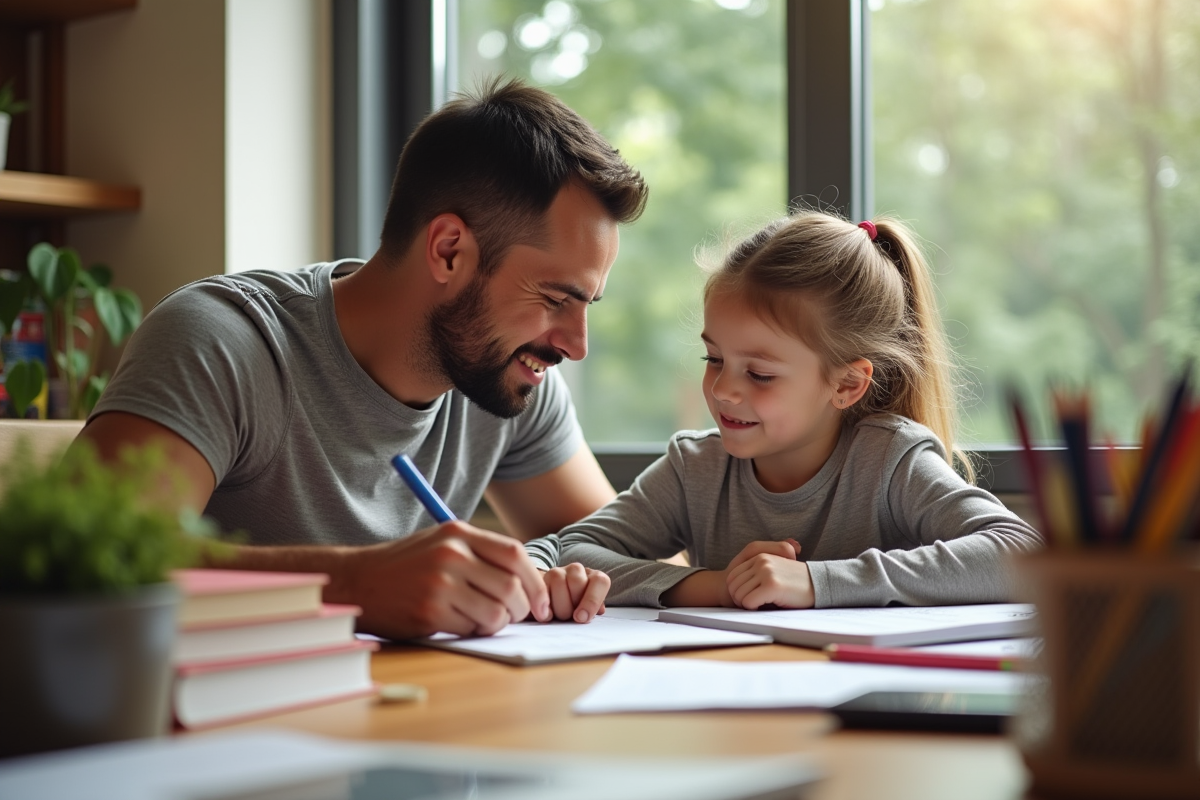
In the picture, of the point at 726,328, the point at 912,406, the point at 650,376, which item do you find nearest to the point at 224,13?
the point at 726,328

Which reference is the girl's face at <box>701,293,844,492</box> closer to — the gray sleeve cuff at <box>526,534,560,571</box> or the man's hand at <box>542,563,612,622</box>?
the gray sleeve cuff at <box>526,534,560,571</box>

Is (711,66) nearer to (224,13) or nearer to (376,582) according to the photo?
(224,13)

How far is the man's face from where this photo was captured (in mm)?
1577

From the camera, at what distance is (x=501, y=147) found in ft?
5.16

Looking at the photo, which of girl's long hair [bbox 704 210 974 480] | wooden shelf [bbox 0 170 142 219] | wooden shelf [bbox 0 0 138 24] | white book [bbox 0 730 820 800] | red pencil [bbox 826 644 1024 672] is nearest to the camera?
white book [bbox 0 730 820 800]

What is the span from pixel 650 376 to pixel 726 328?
6.78 m

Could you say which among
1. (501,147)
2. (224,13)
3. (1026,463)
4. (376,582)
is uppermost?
(224,13)

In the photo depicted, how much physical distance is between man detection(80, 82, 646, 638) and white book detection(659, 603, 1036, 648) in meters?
0.51

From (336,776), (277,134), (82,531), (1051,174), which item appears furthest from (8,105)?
(1051,174)

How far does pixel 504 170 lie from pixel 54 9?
4.62 ft

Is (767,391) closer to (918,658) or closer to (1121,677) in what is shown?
(918,658)

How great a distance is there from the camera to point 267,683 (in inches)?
28.3

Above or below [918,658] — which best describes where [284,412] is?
above

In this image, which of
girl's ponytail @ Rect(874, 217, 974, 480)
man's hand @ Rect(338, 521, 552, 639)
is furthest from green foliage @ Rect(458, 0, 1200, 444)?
man's hand @ Rect(338, 521, 552, 639)
